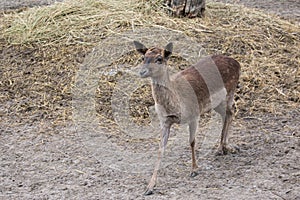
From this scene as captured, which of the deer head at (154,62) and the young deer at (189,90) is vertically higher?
the deer head at (154,62)

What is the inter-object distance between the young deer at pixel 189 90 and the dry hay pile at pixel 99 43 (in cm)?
102

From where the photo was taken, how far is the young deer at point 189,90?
183 inches

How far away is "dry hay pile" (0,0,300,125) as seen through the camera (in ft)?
21.6

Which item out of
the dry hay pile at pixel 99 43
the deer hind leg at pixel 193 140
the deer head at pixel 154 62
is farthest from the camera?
the dry hay pile at pixel 99 43

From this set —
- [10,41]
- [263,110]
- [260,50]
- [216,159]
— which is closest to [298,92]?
[263,110]

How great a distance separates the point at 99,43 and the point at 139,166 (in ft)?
9.41

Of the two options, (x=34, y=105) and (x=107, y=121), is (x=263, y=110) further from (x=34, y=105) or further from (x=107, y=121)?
(x=34, y=105)

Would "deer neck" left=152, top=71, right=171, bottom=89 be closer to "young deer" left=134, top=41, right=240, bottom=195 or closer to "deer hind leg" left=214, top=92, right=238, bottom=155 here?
"young deer" left=134, top=41, right=240, bottom=195

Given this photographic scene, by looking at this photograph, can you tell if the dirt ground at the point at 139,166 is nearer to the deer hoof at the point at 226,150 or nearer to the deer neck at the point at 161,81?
the deer hoof at the point at 226,150

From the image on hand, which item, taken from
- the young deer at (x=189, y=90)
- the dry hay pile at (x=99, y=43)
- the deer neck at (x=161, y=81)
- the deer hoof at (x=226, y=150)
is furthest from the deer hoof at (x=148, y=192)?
the dry hay pile at (x=99, y=43)

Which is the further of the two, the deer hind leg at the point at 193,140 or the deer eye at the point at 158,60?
the deer hind leg at the point at 193,140

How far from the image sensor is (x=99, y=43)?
7648 mm

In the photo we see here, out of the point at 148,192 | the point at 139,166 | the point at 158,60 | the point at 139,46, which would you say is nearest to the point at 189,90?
the point at 158,60

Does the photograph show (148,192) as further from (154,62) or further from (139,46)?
(139,46)
